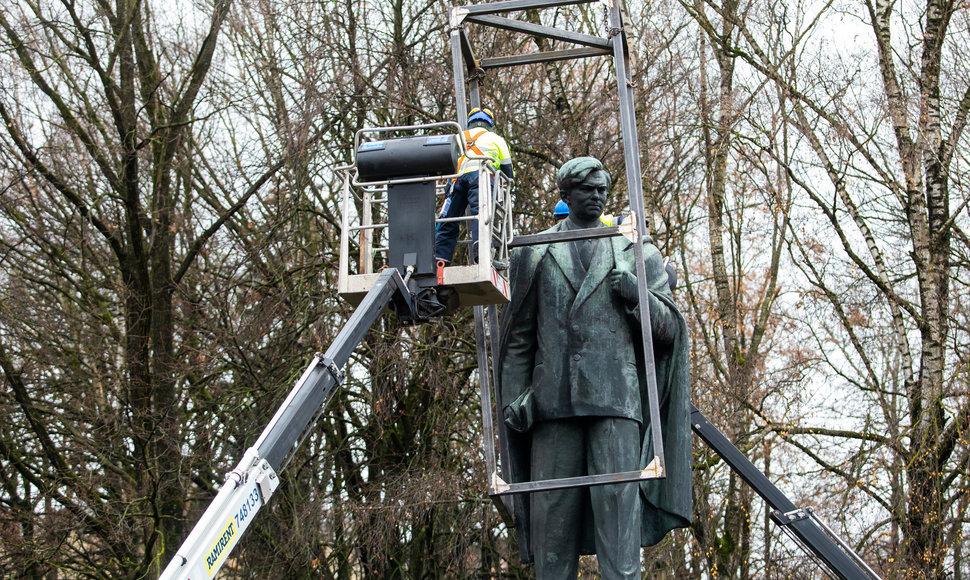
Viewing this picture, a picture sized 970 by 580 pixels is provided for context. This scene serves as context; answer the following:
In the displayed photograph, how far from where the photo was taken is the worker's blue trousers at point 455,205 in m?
8.49

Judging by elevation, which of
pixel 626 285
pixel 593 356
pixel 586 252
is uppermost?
pixel 586 252

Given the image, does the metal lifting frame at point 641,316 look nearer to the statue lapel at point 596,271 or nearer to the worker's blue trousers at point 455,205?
the statue lapel at point 596,271

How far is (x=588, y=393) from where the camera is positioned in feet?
24.9

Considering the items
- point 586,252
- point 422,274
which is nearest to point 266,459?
point 422,274

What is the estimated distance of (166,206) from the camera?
19156mm

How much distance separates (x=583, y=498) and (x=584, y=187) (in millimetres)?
1643

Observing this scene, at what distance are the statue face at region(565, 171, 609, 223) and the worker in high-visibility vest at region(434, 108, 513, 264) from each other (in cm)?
60

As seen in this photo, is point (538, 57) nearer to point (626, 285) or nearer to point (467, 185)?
point (467, 185)

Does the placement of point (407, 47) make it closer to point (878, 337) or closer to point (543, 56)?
point (878, 337)

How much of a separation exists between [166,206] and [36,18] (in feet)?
9.29

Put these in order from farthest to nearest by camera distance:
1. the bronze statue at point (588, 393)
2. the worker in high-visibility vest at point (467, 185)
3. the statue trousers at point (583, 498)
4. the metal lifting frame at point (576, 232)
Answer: the worker in high-visibility vest at point (467, 185) → the bronze statue at point (588, 393) → the statue trousers at point (583, 498) → the metal lifting frame at point (576, 232)

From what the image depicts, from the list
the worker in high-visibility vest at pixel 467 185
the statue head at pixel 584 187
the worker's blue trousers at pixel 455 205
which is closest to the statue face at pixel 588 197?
the statue head at pixel 584 187

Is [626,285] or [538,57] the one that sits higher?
[538,57]

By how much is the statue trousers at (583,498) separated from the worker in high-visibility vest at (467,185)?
122 cm
